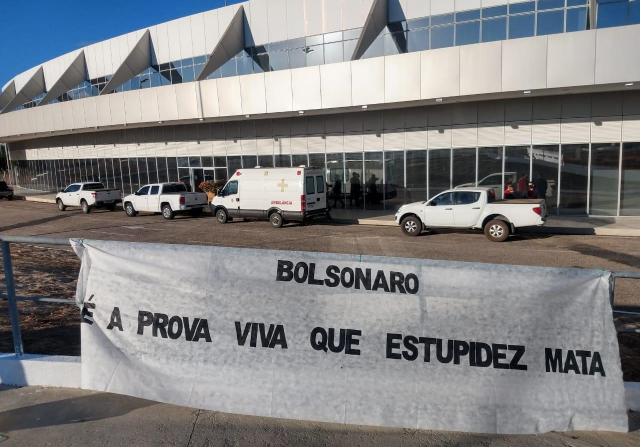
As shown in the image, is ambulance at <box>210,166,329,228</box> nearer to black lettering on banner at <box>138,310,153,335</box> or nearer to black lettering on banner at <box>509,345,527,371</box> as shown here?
black lettering on banner at <box>138,310,153,335</box>

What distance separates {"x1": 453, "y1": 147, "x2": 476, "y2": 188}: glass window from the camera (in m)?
21.4

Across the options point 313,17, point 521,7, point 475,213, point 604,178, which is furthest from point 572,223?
point 313,17

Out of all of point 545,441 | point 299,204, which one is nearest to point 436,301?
point 545,441

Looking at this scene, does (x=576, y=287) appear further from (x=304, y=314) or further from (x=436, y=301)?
(x=304, y=314)

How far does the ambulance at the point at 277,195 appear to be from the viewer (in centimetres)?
1831

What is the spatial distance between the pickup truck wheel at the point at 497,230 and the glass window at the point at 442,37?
10939mm

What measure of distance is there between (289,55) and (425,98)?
9945mm

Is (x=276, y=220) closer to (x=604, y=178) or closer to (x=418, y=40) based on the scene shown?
(x=418, y=40)

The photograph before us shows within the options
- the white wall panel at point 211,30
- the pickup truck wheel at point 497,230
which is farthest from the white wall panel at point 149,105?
the pickup truck wheel at point 497,230

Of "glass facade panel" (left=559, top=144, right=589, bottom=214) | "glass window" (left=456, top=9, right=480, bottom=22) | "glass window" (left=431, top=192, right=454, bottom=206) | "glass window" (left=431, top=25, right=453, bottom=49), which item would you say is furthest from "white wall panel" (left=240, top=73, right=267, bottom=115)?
"glass facade panel" (left=559, top=144, right=589, bottom=214)

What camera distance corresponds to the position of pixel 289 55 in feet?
84.5

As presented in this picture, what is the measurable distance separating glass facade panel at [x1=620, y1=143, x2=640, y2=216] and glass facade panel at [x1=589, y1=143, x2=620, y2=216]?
9.5 inches

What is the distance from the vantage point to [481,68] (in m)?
17.9

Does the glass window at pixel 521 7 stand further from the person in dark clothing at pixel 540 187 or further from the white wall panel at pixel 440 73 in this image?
the person in dark clothing at pixel 540 187
